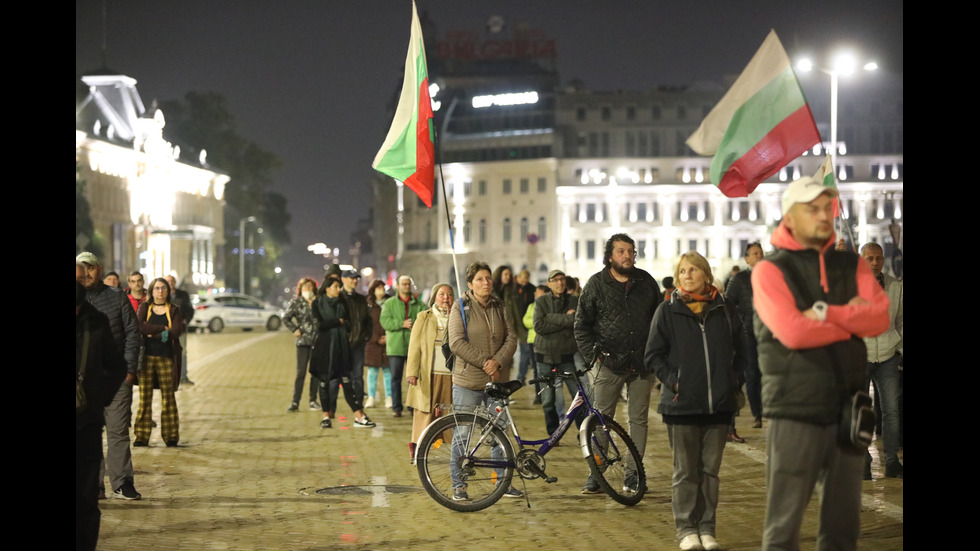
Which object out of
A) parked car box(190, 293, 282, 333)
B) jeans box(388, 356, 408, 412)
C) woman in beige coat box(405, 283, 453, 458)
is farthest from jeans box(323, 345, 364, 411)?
parked car box(190, 293, 282, 333)

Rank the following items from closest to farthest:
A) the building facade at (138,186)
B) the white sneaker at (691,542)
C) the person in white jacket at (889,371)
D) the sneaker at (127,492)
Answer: the white sneaker at (691,542)
the sneaker at (127,492)
the person in white jacket at (889,371)
the building facade at (138,186)

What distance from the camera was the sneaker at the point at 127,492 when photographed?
440 inches

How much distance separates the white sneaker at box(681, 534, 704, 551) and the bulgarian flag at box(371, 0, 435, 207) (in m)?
4.50

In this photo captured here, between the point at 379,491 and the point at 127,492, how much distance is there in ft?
6.26

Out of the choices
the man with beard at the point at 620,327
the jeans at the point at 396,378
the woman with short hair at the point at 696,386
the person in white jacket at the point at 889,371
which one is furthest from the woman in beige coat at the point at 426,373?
the jeans at the point at 396,378

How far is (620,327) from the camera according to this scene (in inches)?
426

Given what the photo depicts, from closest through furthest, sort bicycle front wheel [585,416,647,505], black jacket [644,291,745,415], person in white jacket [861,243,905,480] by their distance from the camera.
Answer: black jacket [644,291,745,415]
bicycle front wheel [585,416,647,505]
person in white jacket [861,243,905,480]

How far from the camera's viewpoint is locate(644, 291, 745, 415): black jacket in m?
8.75

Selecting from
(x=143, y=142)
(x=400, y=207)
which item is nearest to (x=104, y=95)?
(x=143, y=142)

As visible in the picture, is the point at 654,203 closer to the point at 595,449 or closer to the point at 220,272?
the point at 220,272

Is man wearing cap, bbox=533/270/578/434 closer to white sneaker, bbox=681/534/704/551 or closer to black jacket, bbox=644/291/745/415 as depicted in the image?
black jacket, bbox=644/291/745/415

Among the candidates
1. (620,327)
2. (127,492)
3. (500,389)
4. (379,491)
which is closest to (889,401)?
(620,327)

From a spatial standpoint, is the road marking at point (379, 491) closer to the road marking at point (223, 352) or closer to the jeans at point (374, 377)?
the jeans at point (374, 377)

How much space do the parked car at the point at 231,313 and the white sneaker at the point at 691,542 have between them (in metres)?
53.5
